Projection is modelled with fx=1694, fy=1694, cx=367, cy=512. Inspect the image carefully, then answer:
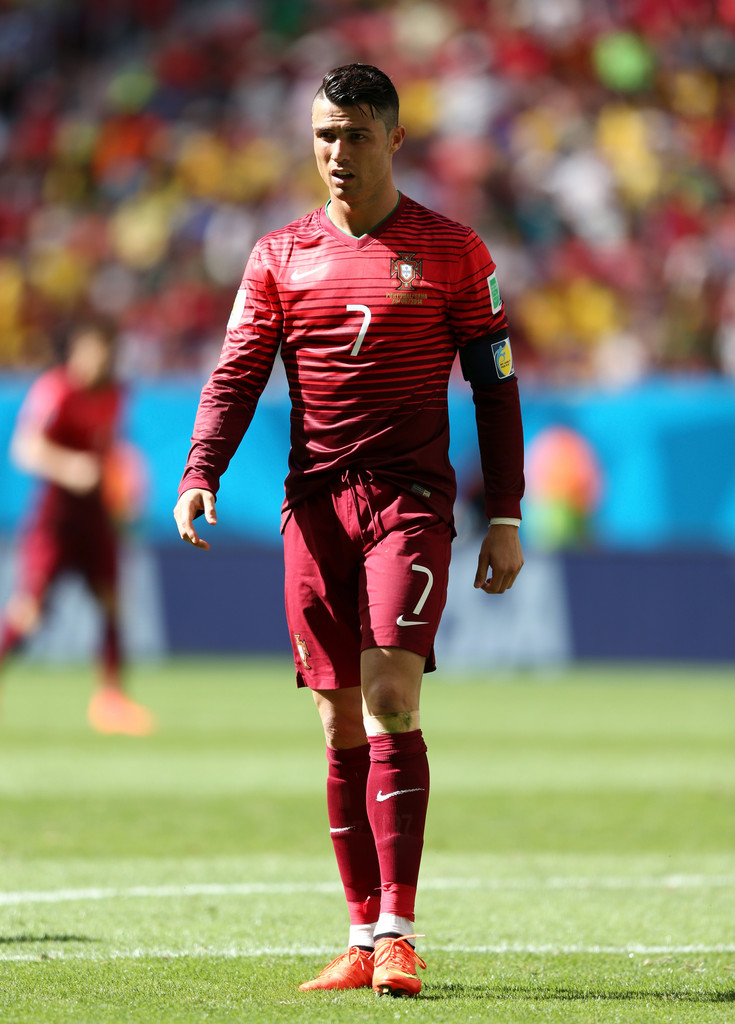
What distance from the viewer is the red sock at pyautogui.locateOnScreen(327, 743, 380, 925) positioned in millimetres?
4422

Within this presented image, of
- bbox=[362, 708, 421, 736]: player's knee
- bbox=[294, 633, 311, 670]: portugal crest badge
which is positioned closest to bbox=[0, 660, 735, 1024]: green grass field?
bbox=[362, 708, 421, 736]: player's knee

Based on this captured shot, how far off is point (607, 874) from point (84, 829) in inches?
87.8

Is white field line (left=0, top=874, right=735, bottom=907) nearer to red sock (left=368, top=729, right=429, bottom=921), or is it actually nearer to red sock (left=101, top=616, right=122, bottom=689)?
red sock (left=368, top=729, right=429, bottom=921)

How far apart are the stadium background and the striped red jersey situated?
32.0 feet

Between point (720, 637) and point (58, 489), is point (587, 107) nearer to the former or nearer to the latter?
point (720, 637)

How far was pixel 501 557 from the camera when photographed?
4.39m

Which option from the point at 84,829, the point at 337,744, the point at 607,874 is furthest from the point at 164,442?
the point at 337,744

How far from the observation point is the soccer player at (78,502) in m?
10.7

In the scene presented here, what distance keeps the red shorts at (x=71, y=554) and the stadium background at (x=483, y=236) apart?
11.7ft

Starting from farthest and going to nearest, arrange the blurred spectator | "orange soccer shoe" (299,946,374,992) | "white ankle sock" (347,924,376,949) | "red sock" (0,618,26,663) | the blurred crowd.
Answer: the blurred crowd, the blurred spectator, "red sock" (0,618,26,663), "white ankle sock" (347,924,376,949), "orange soccer shoe" (299,946,374,992)

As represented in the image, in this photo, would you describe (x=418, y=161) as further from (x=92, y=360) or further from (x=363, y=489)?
(x=363, y=489)

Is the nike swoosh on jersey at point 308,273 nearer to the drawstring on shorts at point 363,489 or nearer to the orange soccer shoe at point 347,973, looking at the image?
the drawstring on shorts at point 363,489

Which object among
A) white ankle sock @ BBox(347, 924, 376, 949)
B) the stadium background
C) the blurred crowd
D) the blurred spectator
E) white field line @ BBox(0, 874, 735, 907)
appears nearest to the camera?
white ankle sock @ BBox(347, 924, 376, 949)

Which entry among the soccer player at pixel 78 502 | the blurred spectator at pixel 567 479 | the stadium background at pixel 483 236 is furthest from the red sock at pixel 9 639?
the blurred spectator at pixel 567 479
